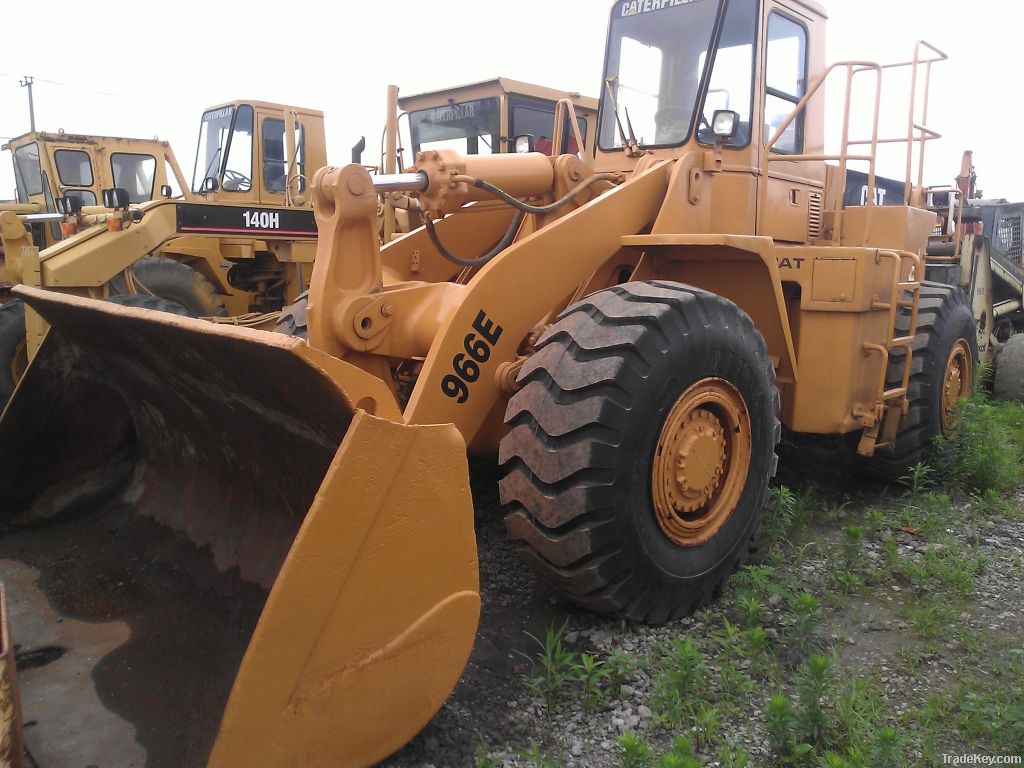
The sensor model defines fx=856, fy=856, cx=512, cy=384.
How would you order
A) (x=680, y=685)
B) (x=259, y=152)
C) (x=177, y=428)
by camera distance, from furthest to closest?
(x=259, y=152) < (x=177, y=428) < (x=680, y=685)

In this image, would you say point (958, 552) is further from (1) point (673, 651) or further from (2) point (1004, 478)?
(1) point (673, 651)

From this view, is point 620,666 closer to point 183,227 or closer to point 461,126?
point 183,227

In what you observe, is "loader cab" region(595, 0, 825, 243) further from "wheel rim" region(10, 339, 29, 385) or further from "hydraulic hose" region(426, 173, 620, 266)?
"wheel rim" region(10, 339, 29, 385)

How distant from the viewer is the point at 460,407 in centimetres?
349

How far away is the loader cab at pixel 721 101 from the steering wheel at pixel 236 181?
21.1ft

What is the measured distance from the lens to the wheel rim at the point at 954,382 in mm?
5613

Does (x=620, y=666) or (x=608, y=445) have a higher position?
(x=608, y=445)

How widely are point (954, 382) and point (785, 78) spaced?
2425 mm

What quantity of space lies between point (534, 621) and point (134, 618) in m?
1.50

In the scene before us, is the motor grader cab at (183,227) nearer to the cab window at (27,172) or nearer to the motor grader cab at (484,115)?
the cab window at (27,172)

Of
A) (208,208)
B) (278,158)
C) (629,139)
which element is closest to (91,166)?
(278,158)

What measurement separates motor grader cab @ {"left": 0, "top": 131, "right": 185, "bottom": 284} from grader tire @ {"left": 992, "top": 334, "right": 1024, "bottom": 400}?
10.0 m

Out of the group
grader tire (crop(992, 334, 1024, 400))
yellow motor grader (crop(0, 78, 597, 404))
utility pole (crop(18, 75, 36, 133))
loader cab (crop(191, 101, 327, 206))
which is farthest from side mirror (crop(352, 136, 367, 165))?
utility pole (crop(18, 75, 36, 133))

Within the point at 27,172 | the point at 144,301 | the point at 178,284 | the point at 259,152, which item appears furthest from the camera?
the point at 27,172
